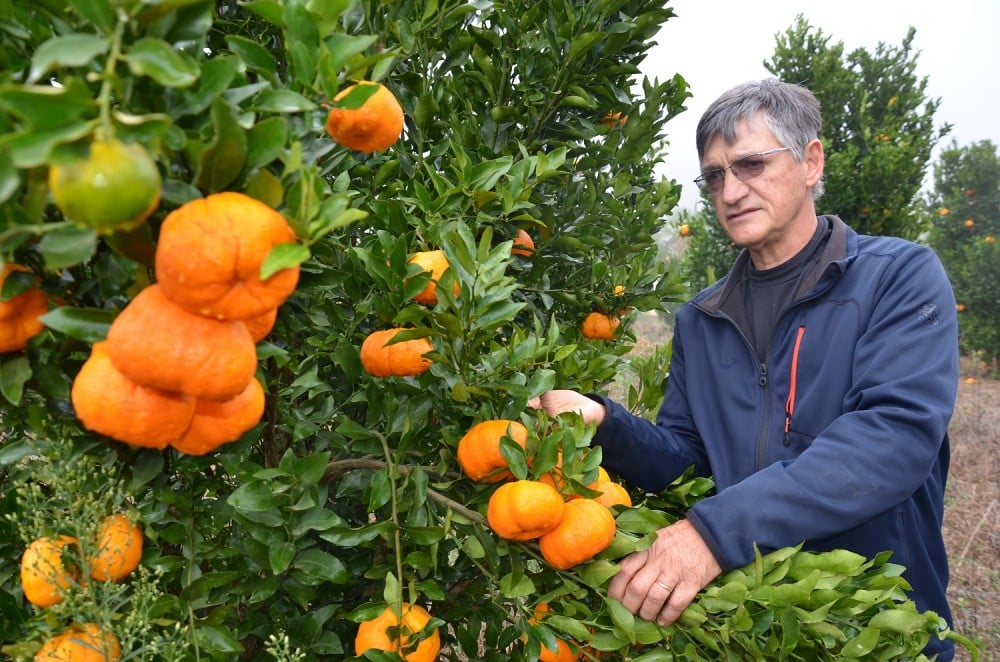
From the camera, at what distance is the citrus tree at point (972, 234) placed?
A: 1136 centimetres

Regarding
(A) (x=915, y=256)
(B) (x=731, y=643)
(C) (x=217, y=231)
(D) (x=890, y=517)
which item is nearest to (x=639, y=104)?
(A) (x=915, y=256)

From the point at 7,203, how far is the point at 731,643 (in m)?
1.22

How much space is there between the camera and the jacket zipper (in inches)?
73.1

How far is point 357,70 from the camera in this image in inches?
35.2

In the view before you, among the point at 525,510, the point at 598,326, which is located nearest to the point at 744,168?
the point at 598,326

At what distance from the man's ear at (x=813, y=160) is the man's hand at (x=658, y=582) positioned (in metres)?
1.43

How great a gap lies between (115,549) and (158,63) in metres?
0.71

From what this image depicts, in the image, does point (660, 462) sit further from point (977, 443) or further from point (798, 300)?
point (977, 443)

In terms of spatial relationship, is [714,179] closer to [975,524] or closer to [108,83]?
[108,83]

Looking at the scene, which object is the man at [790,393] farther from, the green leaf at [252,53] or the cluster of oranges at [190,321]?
the green leaf at [252,53]

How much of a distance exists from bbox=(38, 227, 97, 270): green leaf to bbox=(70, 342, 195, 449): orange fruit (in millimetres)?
141

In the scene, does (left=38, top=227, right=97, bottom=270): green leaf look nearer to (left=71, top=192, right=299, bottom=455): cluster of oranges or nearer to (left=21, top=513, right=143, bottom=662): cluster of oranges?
(left=71, top=192, right=299, bottom=455): cluster of oranges

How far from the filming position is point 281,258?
0.63 m

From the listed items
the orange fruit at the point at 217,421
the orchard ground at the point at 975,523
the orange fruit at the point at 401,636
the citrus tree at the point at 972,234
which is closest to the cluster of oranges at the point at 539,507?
the orange fruit at the point at 401,636
